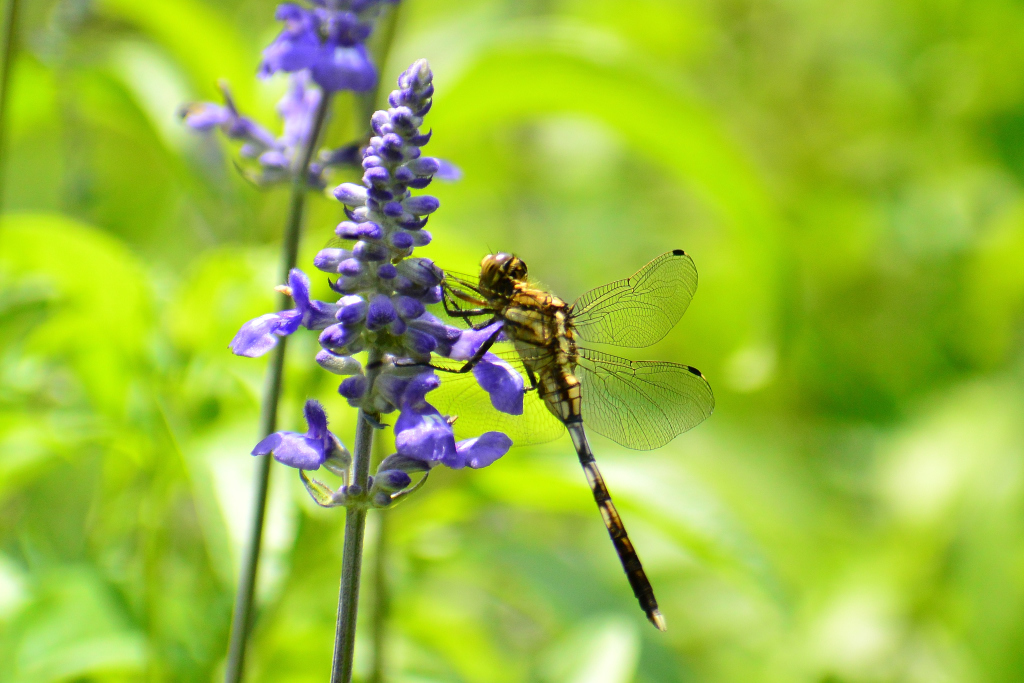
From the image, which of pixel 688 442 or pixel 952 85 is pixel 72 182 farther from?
pixel 952 85

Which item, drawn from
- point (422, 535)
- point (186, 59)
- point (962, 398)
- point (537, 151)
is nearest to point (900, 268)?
point (962, 398)

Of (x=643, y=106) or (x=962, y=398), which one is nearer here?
(x=643, y=106)

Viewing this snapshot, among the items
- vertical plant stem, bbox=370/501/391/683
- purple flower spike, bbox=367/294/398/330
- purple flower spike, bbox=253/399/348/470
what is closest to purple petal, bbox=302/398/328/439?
purple flower spike, bbox=253/399/348/470

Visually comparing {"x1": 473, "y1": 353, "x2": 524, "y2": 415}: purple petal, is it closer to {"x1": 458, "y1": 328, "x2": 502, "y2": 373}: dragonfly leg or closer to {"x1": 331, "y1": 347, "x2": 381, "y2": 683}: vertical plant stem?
{"x1": 458, "y1": 328, "x2": 502, "y2": 373}: dragonfly leg

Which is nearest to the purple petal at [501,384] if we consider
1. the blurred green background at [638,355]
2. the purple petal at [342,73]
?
the purple petal at [342,73]

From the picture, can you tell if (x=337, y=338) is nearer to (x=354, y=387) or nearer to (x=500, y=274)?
(x=354, y=387)
